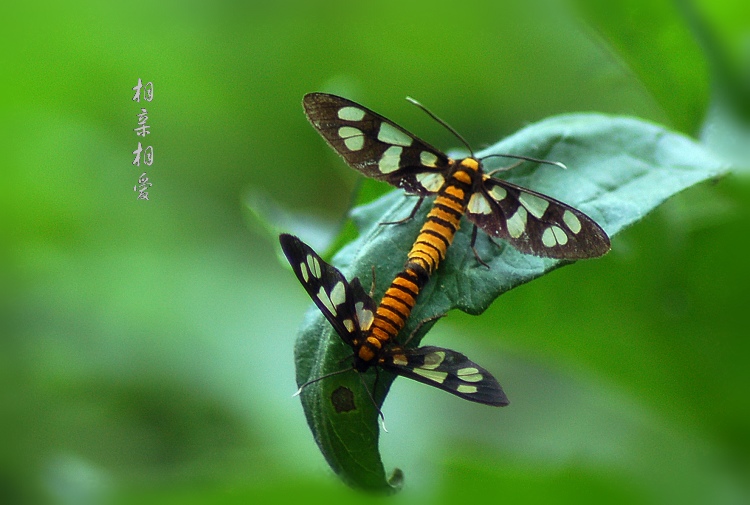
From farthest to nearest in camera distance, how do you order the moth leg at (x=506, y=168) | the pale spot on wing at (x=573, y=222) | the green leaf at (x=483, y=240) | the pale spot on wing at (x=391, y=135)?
the pale spot on wing at (x=391, y=135) < the moth leg at (x=506, y=168) < the pale spot on wing at (x=573, y=222) < the green leaf at (x=483, y=240)

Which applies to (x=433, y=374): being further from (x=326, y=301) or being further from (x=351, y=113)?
(x=351, y=113)

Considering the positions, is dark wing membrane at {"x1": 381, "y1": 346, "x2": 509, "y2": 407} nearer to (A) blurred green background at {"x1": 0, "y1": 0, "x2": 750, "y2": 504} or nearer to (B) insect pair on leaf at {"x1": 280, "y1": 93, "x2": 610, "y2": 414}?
(B) insect pair on leaf at {"x1": 280, "y1": 93, "x2": 610, "y2": 414}

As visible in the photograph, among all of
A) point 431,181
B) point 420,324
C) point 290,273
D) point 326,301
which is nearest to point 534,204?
point 431,181

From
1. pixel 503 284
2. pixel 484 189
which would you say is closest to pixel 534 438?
pixel 484 189

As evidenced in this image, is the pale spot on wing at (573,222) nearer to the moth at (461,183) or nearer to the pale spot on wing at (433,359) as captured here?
the moth at (461,183)

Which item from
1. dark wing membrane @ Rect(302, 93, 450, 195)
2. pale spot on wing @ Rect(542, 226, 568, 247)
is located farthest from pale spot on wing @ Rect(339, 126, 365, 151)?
pale spot on wing @ Rect(542, 226, 568, 247)

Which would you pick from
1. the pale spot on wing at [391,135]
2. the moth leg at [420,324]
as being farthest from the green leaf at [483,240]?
the pale spot on wing at [391,135]

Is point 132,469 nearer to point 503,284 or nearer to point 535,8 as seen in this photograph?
point 503,284
